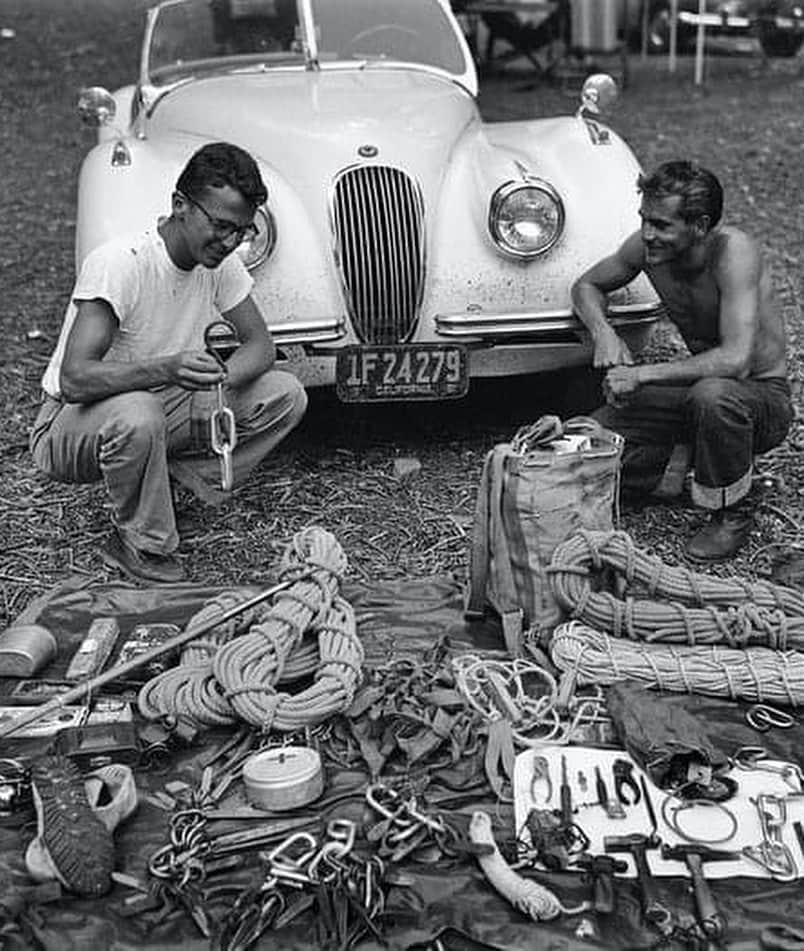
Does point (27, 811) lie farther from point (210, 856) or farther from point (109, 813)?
point (210, 856)

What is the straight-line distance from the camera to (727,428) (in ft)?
14.6

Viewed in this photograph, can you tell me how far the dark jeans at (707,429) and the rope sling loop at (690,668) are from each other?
3.81 ft

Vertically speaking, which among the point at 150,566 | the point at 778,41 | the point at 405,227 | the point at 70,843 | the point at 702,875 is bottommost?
the point at 778,41

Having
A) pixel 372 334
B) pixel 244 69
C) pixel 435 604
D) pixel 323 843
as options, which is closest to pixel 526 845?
pixel 323 843

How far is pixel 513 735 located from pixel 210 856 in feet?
2.53

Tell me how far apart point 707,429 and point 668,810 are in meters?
1.86

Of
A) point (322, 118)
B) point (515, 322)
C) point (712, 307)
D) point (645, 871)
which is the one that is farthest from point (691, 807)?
point (322, 118)

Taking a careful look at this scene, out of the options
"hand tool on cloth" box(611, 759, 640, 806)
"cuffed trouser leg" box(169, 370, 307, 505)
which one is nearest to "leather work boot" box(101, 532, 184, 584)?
"cuffed trouser leg" box(169, 370, 307, 505)

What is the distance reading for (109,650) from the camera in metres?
3.65

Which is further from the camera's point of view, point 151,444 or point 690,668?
point 151,444

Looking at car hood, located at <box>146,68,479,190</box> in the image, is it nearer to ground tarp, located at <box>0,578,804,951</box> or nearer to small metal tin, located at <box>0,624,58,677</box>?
small metal tin, located at <box>0,624,58,677</box>

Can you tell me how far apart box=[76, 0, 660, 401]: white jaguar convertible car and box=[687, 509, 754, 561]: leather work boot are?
920 mm

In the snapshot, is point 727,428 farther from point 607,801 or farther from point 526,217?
point 607,801

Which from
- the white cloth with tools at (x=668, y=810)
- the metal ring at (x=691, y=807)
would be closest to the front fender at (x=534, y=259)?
the white cloth with tools at (x=668, y=810)
